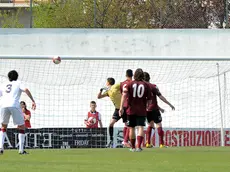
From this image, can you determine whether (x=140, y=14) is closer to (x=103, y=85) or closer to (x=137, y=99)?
(x=103, y=85)

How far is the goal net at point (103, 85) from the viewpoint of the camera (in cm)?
3108

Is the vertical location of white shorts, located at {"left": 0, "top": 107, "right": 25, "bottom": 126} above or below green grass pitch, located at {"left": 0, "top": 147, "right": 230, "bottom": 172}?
above

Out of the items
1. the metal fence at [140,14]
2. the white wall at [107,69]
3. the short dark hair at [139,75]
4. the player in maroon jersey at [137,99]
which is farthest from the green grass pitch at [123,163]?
the metal fence at [140,14]

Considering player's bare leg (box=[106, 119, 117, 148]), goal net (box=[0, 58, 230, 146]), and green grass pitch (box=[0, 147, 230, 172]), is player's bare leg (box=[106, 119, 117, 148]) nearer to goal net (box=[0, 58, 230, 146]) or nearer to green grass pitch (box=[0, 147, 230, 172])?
A: goal net (box=[0, 58, 230, 146])

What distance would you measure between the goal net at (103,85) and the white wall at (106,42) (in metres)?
0.82

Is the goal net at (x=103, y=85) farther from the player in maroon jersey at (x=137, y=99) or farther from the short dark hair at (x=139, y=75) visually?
the short dark hair at (x=139, y=75)

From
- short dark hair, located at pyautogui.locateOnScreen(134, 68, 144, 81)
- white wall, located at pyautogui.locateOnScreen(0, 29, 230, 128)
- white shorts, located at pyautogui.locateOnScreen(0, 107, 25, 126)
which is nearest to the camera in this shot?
white shorts, located at pyautogui.locateOnScreen(0, 107, 25, 126)

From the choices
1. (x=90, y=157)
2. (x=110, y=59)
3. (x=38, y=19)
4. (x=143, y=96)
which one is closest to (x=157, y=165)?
(x=90, y=157)

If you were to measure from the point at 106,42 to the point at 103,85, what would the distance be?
2158mm

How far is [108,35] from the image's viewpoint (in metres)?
33.6

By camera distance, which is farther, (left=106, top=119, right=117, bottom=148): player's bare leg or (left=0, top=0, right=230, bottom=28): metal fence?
(left=0, top=0, right=230, bottom=28): metal fence

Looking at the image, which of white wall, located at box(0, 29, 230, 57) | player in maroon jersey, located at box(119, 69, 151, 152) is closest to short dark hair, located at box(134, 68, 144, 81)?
player in maroon jersey, located at box(119, 69, 151, 152)

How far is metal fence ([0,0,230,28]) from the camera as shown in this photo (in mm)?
39219

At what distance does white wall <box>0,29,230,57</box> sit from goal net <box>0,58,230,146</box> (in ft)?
2.70
